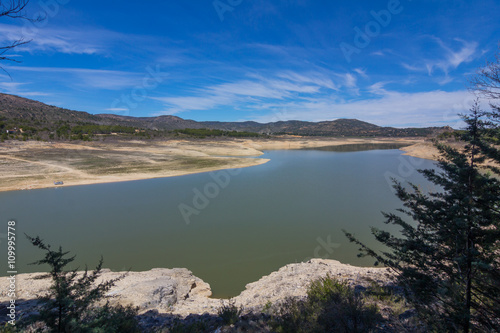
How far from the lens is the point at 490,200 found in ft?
→ 9.20

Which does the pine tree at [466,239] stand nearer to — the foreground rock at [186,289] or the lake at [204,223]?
the foreground rock at [186,289]

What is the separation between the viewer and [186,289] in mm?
6594

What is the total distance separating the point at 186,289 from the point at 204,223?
536 cm

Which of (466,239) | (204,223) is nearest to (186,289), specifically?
(204,223)

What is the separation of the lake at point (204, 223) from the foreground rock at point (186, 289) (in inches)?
31.7

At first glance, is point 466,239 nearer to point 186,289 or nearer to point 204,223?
point 186,289

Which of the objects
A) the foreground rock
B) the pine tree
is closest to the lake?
the foreground rock

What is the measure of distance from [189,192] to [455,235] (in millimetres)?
16328

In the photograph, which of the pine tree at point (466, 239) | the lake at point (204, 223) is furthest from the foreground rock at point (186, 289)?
the pine tree at point (466, 239)

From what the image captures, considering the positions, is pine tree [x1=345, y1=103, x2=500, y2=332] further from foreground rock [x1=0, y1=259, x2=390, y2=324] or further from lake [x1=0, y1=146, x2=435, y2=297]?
lake [x1=0, y1=146, x2=435, y2=297]

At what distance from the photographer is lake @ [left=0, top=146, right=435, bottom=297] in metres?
8.66

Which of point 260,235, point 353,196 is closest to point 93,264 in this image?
point 260,235

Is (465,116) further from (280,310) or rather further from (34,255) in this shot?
(34,255)

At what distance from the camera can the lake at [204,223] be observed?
8664 millimetres
